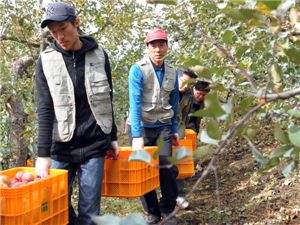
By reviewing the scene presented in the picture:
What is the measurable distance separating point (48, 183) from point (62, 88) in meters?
0.56

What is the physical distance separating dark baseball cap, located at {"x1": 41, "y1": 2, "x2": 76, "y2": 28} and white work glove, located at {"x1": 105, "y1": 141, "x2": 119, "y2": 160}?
2.83ft

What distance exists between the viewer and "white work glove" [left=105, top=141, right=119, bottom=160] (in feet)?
10.2

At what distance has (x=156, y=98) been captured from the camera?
151 inches

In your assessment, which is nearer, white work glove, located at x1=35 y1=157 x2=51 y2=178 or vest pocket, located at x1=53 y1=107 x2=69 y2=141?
white work glove, located at x1=35 y1=157 x2=51 y2=178

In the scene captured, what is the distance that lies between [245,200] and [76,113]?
101 inches

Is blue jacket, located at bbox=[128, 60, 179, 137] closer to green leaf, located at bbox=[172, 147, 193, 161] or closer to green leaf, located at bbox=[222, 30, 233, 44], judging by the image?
green leaf, located at bbox=[222, 30, 233, 44]

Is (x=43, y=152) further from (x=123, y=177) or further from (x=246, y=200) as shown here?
(x=246, y=200)

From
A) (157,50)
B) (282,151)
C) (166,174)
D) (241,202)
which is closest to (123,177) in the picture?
(166,174)

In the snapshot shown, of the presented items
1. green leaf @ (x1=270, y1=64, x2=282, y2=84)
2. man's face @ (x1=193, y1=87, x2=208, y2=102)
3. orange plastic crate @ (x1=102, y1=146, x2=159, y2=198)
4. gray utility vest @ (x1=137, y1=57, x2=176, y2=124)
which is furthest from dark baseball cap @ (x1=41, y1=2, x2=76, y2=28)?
man's face @ (x1=193, y1=87, x2=208, y2=102)

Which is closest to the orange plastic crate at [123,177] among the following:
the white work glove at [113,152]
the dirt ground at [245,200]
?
the white work glove at [113,152]

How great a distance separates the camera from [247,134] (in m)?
1.16

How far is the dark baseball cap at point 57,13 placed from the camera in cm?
259

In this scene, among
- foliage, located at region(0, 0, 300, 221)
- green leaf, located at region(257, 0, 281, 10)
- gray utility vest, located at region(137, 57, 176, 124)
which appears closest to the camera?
green leaf, located at region(257, 0, 281, 10)

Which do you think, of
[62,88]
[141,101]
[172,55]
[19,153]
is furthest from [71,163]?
[172,55]
